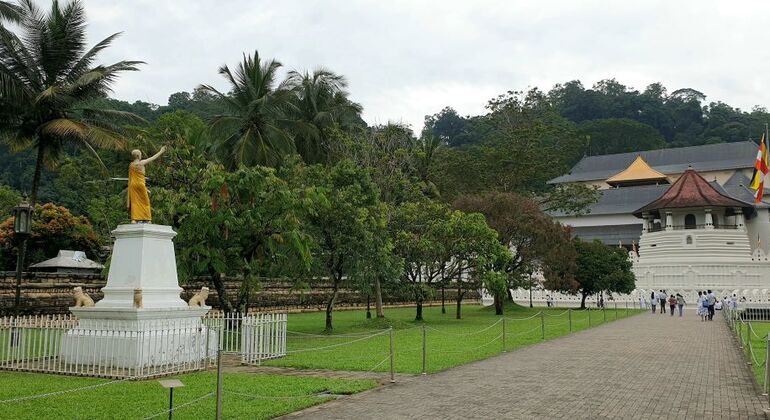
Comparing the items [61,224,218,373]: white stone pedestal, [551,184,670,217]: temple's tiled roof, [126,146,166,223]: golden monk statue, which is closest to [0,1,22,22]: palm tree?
[126,146,166,223]: golden monk statue

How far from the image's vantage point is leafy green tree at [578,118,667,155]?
8919 cm

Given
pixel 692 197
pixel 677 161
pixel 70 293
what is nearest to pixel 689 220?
pixel 692 197

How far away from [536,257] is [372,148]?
10866 mm

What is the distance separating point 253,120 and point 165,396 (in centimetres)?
2039

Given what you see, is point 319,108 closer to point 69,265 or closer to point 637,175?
point 69,265

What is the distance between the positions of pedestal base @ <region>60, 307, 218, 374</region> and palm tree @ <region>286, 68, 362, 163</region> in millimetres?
19879

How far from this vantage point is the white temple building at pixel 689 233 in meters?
44.6

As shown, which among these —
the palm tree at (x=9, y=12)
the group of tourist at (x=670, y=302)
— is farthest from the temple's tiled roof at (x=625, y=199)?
the palm tree at (x=9, y=12)

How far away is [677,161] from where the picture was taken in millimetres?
75875

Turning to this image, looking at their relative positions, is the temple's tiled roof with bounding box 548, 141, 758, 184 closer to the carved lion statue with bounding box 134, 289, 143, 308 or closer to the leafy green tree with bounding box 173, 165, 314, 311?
the leafy green tree with bounding box 173, 165, 314, 311

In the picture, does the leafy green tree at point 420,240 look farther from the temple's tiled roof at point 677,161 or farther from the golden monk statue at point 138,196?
the temple's tiled roof at point 677,161

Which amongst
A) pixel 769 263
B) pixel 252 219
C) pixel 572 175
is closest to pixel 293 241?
→ pixel 252 219

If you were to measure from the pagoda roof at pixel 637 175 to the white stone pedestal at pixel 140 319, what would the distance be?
64.3 metres

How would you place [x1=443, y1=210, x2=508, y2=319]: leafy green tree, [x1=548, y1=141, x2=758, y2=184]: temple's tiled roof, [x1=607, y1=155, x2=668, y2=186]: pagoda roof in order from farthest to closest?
1. [x1=548, y1=141, x2=758, y2=184]: temple's tiled roof
2. [x1=607, y1=155, x2=668, y2=186]: pagoda roof
3. [x1=443, y1=210, x2=508, y2=319]: leafy green tree
